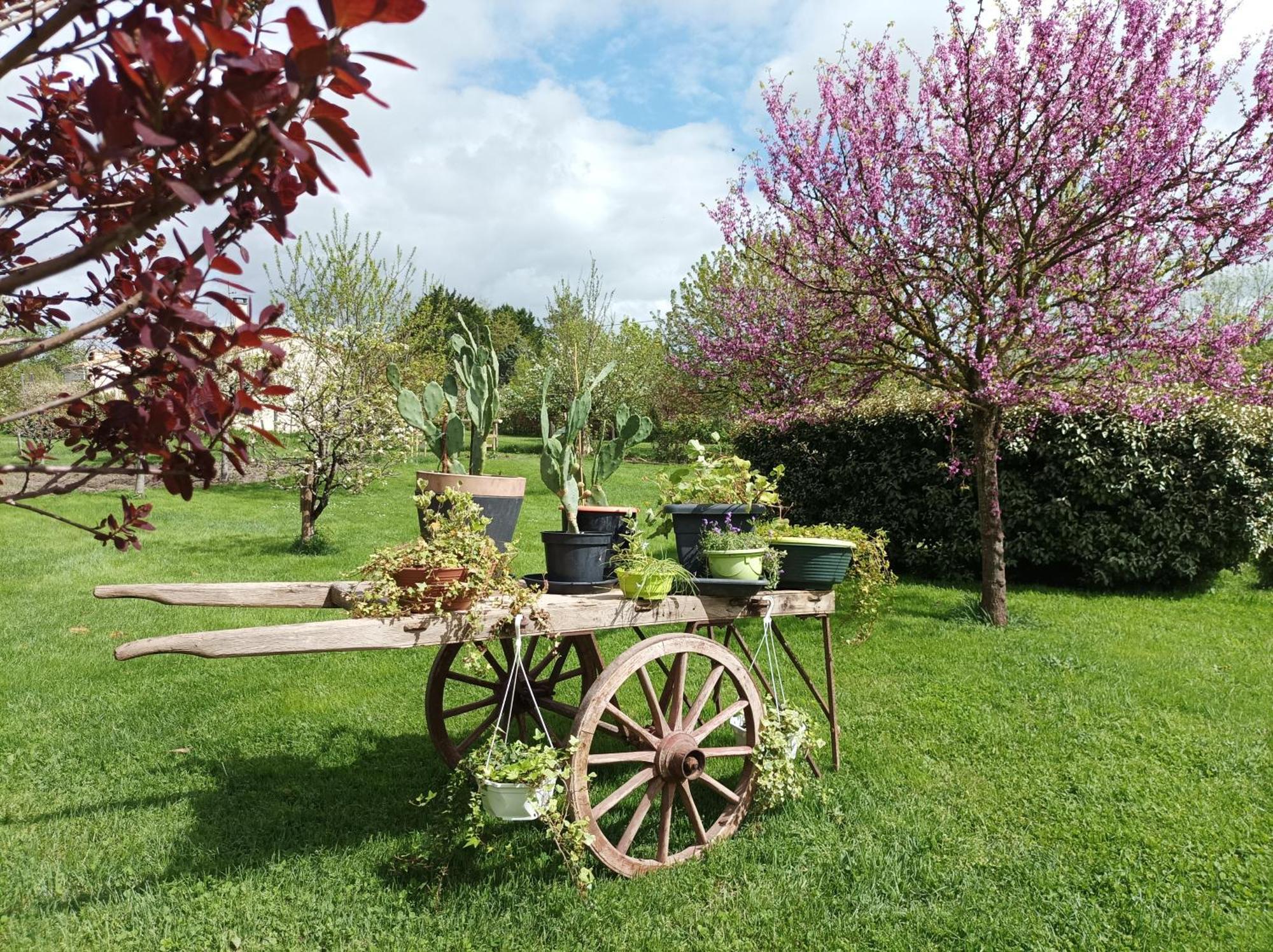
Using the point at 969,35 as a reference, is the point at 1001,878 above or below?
below

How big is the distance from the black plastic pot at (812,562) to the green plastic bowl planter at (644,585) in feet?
2.39

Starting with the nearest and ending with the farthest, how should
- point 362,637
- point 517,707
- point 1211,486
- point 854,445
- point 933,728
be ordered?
1. point 362,637
2. point 517,707
3. point 933,728
4. point 1211,486
5. point 854,445

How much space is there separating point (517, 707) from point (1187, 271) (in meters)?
5.15

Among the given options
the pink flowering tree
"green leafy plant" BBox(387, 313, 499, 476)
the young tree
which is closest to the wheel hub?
"green leafy plant" BBox(387, 313, 499, 476)

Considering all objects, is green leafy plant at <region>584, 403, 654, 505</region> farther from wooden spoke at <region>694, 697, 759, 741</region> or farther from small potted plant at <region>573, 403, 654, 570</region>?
wooden spoke at <region>694, 697, 759, 741</region>

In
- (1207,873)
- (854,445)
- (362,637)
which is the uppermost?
(854,445)

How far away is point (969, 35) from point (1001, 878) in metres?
5.15

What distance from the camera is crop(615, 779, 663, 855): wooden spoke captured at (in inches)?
111

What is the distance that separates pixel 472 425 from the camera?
348 cm

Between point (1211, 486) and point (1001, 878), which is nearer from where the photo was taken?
point (1001, 878)

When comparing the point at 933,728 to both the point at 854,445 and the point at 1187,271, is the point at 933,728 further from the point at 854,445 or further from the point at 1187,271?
the point at 854,445

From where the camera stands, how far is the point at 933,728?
4.50 metres

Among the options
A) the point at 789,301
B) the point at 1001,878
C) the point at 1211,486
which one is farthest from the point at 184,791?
the point at 1211,486

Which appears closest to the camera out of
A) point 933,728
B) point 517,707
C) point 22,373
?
point 517,707
